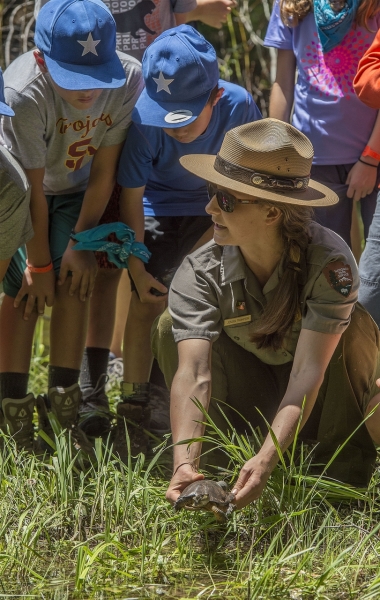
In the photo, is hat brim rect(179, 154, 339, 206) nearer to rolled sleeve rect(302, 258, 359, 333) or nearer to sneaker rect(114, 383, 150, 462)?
rolled sleeve rect(302, 258, 359, 333)

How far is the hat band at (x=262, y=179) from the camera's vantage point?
2637 millimetres

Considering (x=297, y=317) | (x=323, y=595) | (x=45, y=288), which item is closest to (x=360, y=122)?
(x=297, y=317)

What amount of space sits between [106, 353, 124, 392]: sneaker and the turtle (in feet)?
6.10

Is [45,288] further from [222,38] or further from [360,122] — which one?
[222,38]

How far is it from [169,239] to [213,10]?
1.08m

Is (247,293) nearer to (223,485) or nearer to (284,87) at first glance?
(223,485)

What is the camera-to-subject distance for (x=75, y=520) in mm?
2754

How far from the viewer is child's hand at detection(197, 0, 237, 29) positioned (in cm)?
393

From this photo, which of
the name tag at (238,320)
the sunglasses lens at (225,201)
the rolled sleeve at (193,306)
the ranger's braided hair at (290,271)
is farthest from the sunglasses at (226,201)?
the name tag at (238,320)

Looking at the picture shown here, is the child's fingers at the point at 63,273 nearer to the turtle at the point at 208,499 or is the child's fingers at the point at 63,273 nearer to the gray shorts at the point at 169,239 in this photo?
the gray shorts at the point at 169,239

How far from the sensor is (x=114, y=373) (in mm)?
4414

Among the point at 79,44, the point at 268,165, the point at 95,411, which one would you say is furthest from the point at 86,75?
the point at 95,411

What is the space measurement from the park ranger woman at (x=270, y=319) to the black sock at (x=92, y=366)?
766 mm

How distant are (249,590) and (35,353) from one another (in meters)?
2.80
